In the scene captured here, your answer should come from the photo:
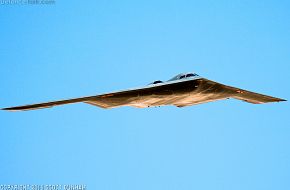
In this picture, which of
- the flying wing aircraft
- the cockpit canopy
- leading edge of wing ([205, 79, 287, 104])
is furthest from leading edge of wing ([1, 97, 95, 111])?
leading edge of wing ([205, 79, 287, 104])

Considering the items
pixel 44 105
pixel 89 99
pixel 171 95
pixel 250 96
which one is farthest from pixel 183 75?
pixel 44 105

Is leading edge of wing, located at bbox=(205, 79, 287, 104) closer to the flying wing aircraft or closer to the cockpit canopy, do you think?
the flying wing aircraft

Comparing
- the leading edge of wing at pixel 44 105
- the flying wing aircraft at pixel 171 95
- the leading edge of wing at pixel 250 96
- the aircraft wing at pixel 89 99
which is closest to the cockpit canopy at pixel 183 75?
the flying wing aircraft at pixel 171 95

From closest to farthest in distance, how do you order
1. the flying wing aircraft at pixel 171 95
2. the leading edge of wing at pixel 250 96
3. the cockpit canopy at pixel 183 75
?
the flying wing aircraft at pixel 171 95 < the cockpit canopy at pixel 183 75 < the leading edge of wing at pixel 250 96

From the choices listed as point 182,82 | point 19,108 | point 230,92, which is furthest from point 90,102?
point 230,92

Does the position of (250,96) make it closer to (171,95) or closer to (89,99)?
(171,95)

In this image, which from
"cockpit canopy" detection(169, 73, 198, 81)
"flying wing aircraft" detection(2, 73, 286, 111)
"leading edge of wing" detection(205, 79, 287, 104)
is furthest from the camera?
"leading edge of wing" detection(205, 79, 287, 104)

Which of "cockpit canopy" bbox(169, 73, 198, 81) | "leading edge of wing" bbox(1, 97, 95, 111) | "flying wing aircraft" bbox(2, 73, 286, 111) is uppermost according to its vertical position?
"cockpit canopy" bbox(169, 73, 198, 81)

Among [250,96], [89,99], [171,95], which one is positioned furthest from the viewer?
[250,96]

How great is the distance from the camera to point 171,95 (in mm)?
27672

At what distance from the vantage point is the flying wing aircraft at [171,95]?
2586cm

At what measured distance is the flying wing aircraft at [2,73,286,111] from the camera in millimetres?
25859

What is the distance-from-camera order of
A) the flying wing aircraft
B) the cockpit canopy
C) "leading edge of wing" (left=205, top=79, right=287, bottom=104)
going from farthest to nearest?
"leading edge of wing" (left=205, top=79, right=287, bottom=104)
the cockpit canopy
the flying wing aircraft

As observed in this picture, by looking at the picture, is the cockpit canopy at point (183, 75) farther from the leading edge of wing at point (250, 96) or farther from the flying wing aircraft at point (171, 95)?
the leading edge of wing at point (250, 96)
